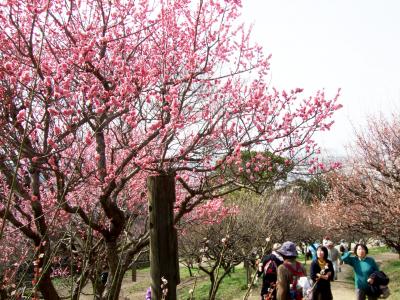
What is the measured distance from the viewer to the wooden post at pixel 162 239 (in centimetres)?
305

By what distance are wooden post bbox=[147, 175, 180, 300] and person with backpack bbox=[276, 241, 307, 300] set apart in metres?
1.61

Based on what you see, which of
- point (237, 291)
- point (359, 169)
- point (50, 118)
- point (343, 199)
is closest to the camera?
point (50, 118)

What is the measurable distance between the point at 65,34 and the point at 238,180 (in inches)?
114

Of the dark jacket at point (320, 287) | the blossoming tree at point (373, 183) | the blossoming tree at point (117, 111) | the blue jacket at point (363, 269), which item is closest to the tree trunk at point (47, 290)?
the blossoming tree at point (117, 111)

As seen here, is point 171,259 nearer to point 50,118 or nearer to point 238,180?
point 50,118

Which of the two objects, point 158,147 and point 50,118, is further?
point 158,147

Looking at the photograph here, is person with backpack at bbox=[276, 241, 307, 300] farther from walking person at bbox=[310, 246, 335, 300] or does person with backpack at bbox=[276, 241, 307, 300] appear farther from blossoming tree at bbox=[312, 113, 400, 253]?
blossoming tree at bbox=[312, 113, 400, 253]

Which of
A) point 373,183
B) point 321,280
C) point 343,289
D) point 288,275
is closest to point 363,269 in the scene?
point 321,280

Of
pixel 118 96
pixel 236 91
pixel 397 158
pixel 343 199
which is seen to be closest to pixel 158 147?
pixel 118 96

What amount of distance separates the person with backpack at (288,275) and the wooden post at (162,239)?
1.61 meters

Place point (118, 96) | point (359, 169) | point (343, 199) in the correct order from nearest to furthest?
1. point (118, 96)
2. point (359, 169)
3. point (343, 199)

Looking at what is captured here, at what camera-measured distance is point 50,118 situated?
4445 millimetres

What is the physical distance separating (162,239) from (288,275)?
1966mm

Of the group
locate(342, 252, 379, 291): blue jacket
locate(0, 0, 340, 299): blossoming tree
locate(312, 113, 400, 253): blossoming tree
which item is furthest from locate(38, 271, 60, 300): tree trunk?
locate(312, 113, 400, 253): blossoming tree
